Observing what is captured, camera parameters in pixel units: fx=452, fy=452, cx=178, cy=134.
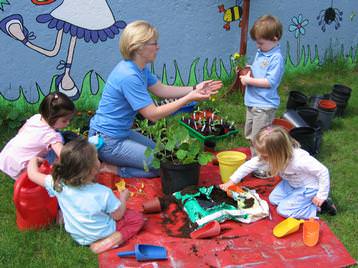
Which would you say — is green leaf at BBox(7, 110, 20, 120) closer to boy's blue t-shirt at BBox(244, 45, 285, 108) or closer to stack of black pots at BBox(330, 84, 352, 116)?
boy's blue t-shirt at BBox(244, 45, 285, 108)

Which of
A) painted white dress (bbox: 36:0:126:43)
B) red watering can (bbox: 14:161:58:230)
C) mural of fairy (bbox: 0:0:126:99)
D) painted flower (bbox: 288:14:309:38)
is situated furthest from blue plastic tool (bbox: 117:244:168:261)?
painted flower (bbox: 288:14:309:38)

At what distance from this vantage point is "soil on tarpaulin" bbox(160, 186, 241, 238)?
3.56m

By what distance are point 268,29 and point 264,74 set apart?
0.44 m

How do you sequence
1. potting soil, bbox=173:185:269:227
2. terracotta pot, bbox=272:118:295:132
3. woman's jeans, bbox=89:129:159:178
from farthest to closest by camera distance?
1. terracotta pot, bbox=272:118:295:132
2. woman's jeans, bbox=89:129:159:178
3. potting soil, bbox=173:185:269:227

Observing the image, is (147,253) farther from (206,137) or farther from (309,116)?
(309,116)

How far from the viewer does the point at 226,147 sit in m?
5.03

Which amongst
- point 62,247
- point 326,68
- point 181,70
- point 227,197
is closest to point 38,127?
point 62,247

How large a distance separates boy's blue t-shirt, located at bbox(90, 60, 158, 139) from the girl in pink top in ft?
1.59

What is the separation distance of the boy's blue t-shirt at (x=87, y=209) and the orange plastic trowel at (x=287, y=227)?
1.25 metres

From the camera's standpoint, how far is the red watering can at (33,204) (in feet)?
10.8

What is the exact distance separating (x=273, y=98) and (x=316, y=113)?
2.70 ft

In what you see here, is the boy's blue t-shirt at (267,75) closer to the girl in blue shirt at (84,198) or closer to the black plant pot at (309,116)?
the black plant pot at (309,116)

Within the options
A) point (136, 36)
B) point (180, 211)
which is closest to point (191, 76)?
point (136, 36)

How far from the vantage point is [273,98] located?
4.48m
